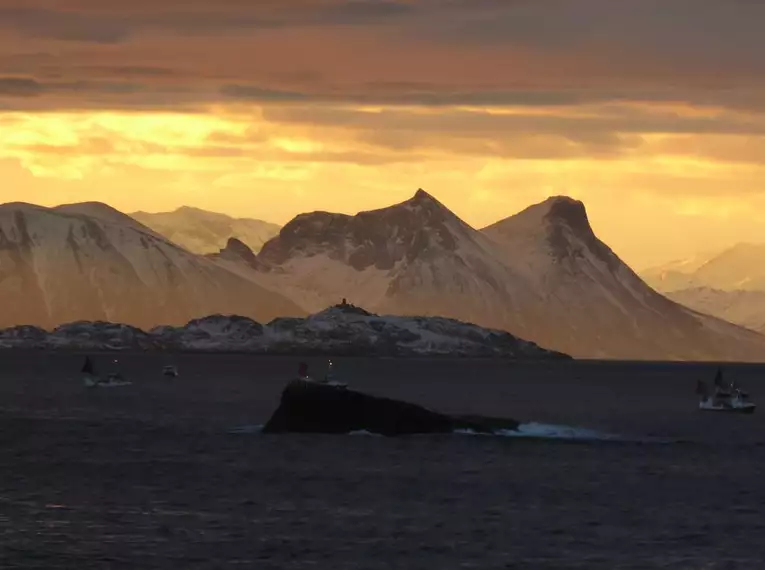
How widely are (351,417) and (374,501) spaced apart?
163ft

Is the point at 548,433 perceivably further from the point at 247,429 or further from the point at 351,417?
the point at 247,429

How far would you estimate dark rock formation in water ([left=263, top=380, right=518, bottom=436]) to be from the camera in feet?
484

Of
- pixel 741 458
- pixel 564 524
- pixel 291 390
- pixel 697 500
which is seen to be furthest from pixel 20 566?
pixel 741 458

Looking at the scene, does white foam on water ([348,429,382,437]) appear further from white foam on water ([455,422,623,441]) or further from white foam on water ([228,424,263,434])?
white foam on water ([228,424,263,434])

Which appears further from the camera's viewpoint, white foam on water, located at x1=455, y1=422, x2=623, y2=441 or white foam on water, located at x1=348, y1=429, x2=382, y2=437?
white foam on water, located at x1=455, y1=422, x2=623, y2=441

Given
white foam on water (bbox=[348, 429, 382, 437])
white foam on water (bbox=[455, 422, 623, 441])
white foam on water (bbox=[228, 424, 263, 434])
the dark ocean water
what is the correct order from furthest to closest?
1. white foam on water (bbox=[228, 424, 263, 434])
2. white foam on water (bbox=[455, 422, 623, 441])
3. white foam on water (bbox=[348, 429, 382, 437])
4. the dark ocean water

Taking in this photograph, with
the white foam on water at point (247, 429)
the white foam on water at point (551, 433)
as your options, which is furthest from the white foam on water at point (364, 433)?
the white foam on water at point (247, 429)

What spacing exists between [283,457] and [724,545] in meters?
48.1

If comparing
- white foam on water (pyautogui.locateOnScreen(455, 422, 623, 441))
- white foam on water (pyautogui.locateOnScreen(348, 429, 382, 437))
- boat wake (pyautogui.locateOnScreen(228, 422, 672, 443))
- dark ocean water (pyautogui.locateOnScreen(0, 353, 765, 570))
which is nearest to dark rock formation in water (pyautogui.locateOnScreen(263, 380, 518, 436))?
white foam on water (pyautogui.locateOnScreen(348, 429, 382, 437))

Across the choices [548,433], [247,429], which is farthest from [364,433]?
[548,433]

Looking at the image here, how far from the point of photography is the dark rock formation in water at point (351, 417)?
148 meters

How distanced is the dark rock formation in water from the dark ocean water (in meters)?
2.70

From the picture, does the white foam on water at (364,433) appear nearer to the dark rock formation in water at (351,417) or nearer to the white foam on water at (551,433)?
the dark rock formation in water at (351,417)

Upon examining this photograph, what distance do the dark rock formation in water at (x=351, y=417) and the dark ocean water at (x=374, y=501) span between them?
2.70 m
